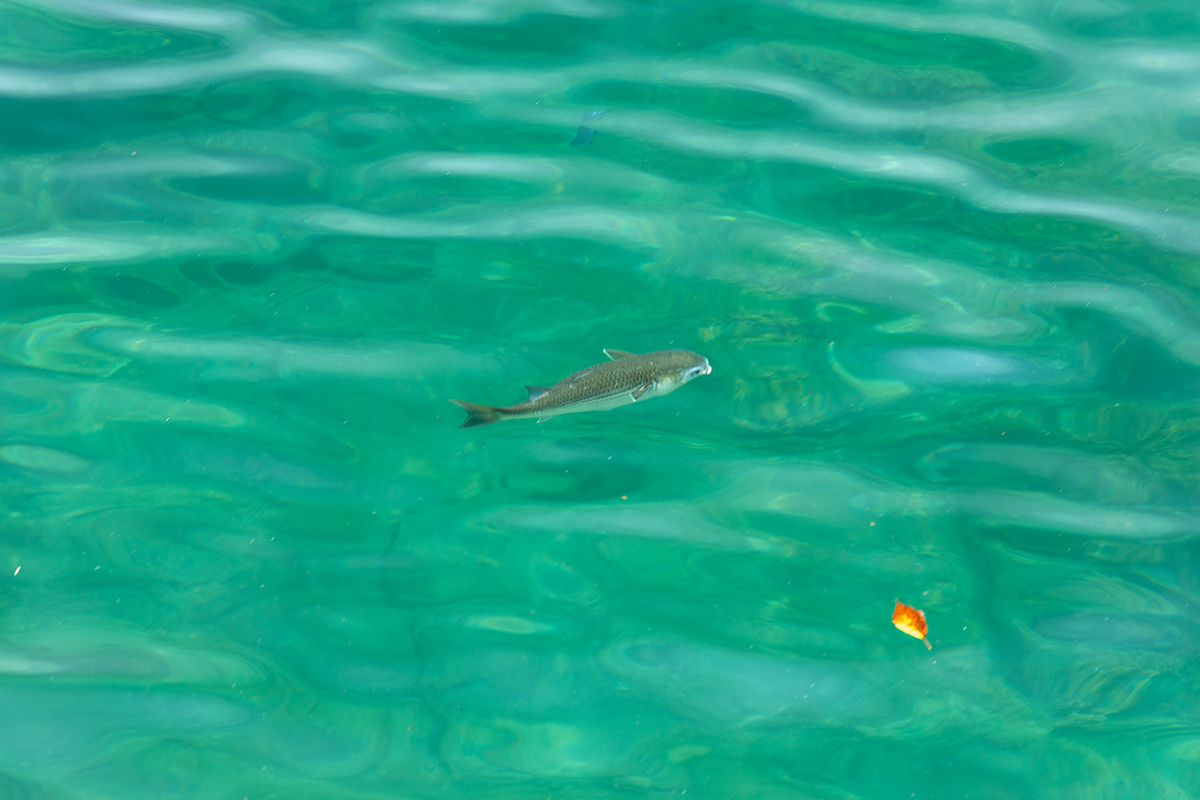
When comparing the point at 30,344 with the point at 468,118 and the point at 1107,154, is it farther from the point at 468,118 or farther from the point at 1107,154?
the point at 1107,154

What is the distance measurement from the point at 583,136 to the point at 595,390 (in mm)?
2199

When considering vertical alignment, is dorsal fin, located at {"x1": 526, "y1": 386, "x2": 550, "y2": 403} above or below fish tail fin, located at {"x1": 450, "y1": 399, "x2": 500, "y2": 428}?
above

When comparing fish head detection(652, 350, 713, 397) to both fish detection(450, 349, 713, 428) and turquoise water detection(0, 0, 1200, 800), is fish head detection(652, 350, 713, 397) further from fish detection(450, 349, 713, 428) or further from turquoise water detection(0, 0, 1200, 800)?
turquoise water detection(0, 0, 1200, 800)

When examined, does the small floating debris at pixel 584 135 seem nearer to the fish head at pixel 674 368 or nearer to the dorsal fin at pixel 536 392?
the fish head at pixel 674 368

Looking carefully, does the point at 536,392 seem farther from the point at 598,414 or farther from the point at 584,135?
the point at 584,135

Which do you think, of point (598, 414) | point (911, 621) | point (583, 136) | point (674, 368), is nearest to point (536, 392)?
point (674, 368)

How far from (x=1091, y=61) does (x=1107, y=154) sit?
1.97ft

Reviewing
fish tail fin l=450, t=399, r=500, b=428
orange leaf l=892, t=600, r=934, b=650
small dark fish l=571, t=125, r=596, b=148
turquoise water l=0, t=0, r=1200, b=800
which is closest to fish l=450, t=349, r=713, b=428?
fish tail fin l=450, t=399, r=500, b=428

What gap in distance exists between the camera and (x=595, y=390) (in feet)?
9.79

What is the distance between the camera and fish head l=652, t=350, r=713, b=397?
3143mm

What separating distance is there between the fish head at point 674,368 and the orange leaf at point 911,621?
143cm

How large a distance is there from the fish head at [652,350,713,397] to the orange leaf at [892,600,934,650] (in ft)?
4.70

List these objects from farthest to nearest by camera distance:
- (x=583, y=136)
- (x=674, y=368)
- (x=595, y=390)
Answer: (x=583, y=136)
(x=674, y=368)
(x=595, y=390)

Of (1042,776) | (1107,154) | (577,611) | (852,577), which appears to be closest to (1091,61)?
(1107,154)
